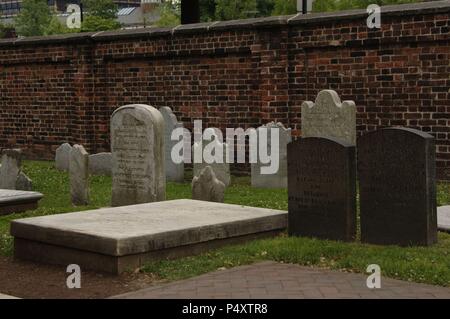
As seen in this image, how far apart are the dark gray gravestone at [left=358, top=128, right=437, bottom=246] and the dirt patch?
248 centimetres

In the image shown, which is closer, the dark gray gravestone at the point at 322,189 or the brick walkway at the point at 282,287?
the brick walkway at the point at 282,287

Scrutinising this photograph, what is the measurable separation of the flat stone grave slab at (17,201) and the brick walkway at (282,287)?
4801 millimetres

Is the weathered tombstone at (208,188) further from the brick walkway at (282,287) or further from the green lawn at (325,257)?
the brick walkway at (282,287)

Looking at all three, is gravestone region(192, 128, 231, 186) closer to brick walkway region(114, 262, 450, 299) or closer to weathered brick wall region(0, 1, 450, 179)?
weathered brick wall region(0, 1, 450, 179)

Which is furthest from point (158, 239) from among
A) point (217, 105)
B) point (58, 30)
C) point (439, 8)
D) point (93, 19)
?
point (58, 30)

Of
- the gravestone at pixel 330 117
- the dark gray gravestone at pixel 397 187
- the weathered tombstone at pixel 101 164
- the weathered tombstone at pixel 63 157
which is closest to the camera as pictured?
the dark gray gravestone at pixel 397 187

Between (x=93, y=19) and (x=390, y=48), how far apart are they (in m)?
33.7

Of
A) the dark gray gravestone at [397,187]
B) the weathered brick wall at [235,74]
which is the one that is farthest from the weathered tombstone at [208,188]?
the weathered brick wall at [235,74]

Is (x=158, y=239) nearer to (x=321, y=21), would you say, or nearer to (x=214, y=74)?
(x=321, y=21)

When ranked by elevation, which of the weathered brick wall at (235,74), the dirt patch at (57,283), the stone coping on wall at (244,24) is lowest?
the dirt patch at (57,283)

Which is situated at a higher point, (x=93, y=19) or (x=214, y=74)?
(x=93, y=19)

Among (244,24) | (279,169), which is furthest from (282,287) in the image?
(244,24)

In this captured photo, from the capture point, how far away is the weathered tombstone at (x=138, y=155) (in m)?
10.9

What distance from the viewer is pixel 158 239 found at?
795 cm
